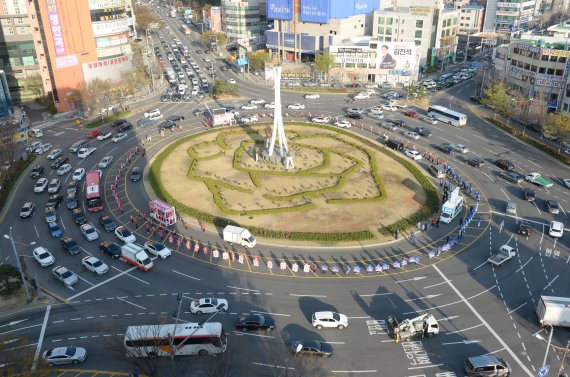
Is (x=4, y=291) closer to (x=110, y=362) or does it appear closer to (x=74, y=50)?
(x=110, y=362)

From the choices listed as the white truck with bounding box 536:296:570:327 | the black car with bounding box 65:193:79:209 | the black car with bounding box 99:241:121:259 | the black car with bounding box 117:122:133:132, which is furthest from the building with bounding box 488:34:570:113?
→ the black car with bounding box 65:193:79:209

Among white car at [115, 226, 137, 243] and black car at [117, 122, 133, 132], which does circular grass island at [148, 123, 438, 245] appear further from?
black car at [117, 122, 133, 132]

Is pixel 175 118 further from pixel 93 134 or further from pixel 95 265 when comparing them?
pixel 95 265

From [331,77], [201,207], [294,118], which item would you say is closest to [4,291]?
[201,207]

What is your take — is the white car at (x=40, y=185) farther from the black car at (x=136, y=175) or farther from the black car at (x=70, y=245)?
the black car at (x=70, y=245)

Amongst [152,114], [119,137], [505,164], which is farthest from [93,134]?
[505,164]
